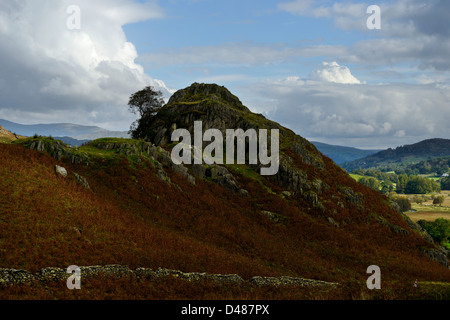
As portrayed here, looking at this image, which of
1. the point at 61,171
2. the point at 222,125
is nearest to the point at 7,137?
the point at 61,171

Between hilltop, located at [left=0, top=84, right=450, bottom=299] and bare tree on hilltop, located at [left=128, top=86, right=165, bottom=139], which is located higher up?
bare tree on hilltop, located at [left=128, top=86, right=165, bottom=139]

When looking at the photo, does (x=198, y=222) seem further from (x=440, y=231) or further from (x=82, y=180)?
(x=440, y=231)

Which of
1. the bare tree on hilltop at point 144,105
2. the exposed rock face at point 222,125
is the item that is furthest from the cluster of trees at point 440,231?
the bare tree on hilltop at point 144,105

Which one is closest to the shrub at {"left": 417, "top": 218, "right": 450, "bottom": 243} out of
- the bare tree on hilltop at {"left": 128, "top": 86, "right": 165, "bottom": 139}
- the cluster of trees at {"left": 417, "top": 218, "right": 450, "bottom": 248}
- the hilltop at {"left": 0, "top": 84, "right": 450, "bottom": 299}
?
the cluster of trees at {"left": 417, "top": 218, "right": 450, "bottom": 248}

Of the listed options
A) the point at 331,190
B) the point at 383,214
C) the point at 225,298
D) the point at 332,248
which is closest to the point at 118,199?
the point at 225,298

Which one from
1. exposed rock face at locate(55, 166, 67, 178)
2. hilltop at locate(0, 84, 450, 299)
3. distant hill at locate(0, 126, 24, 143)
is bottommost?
hilltop at locate(0, 84, 450, 299)

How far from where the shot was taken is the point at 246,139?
6575cm

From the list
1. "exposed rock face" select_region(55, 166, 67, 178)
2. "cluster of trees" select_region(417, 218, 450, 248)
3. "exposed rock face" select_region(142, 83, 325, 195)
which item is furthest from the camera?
"cluster of trees" select_region(417, 218, 450, 248)

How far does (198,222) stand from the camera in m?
38.2

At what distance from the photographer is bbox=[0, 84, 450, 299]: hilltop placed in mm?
21511

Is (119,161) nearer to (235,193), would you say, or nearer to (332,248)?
(235,193)

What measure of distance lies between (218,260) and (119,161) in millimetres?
24202

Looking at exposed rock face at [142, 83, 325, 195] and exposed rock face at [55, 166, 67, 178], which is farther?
exposed rock face at [142, 83, 325, 195]

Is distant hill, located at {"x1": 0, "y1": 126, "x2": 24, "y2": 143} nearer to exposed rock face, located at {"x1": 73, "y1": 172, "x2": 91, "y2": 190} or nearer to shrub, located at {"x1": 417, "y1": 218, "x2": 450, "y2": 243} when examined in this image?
exposed rock face, located at {"x1": 73, "y1": 172, "x2": 91, "y2": 190}
